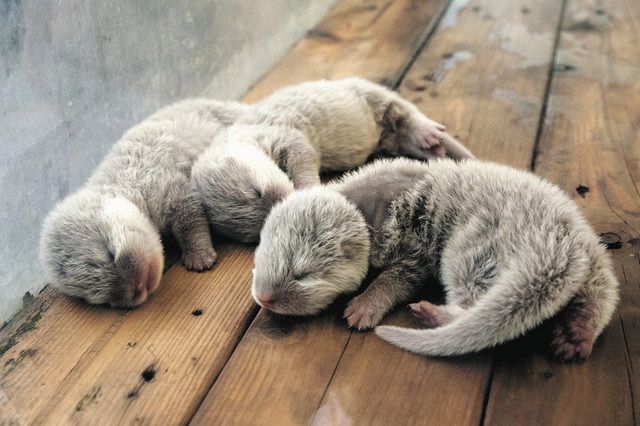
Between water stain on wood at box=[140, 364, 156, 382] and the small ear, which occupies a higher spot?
the small ear

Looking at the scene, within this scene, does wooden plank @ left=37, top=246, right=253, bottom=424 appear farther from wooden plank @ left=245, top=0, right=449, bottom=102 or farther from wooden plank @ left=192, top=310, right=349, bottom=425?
wooden plank @ left=245, top=0, right=449, bottom=102

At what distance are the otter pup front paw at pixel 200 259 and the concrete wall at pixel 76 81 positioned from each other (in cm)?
65

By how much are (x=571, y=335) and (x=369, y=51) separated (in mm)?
3254

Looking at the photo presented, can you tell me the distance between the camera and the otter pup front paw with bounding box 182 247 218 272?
2.90m

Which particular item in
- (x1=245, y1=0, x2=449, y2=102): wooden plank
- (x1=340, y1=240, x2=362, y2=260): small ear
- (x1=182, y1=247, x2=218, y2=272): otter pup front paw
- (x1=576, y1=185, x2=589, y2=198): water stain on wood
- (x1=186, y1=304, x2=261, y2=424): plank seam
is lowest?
(x1=245, y1=0, x2=449, y2=102): wooden plank

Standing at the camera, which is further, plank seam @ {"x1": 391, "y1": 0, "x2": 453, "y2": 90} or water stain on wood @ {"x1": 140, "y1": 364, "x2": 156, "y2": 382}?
plank seam @ {"x1": 391, "y1": 0, "x2": 453, "y2": 90}

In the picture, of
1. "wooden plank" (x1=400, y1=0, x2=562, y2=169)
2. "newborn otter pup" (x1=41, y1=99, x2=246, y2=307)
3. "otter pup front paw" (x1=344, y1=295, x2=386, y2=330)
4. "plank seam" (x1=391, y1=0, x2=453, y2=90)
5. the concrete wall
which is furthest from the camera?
"plank seam" (x1=391, y1=0, x2=453, y2=90)

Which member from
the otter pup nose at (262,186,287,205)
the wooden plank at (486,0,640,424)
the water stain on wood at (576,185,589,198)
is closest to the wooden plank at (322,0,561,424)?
the wooden plank at (486,0,640,424)

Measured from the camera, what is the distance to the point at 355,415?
82.1 inches

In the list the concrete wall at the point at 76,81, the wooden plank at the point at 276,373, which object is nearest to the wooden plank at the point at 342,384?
the wooden plank at the point at 276,373

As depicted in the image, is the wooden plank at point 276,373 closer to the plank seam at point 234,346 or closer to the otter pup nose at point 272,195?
the plank seam at point 234,346

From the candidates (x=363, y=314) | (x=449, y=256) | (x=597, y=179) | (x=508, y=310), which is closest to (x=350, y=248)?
(x=363, y=314)

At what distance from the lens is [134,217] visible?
291 centimetres

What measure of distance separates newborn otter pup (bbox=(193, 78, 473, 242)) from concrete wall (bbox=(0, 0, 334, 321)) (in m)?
0.58
